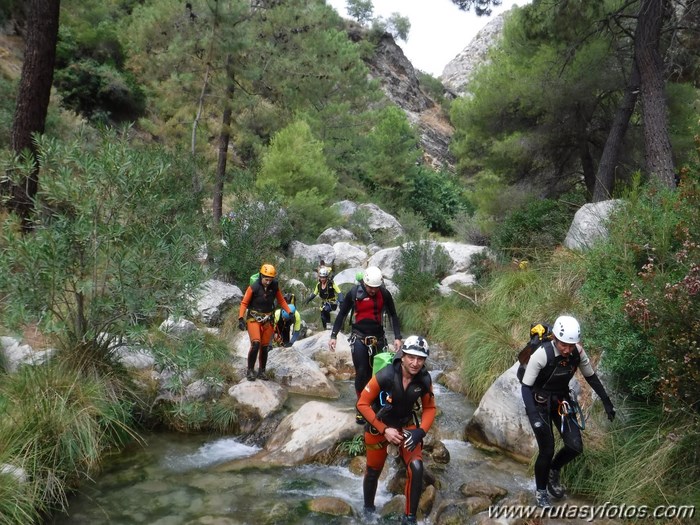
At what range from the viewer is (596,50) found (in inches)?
517

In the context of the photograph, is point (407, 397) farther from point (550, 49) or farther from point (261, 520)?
point (550, 49)

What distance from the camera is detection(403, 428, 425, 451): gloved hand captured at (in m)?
4.66

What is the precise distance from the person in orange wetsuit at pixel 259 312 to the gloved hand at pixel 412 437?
396 centimetres

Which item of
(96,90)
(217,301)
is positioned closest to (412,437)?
(217,301)

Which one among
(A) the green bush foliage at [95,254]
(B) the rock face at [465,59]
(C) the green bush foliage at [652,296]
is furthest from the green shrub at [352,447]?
(B) the rock face at [465,59]

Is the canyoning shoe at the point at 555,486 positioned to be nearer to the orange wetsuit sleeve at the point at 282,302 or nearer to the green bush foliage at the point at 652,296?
the green bush foliage at the point at 652,296

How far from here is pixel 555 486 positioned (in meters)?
5.50

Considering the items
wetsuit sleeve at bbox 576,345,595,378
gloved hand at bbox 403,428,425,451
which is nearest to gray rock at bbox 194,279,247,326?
gloved hand at bbox 403,428,425,451

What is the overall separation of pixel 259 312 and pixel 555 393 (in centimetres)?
465

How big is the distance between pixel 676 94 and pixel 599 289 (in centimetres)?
925

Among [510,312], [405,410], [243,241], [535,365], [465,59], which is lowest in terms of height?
[405,410]

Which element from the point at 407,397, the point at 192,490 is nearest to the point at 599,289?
the point at 407,397

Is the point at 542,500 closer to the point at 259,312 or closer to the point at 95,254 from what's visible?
the point at 259,312

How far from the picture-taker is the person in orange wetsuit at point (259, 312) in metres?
8.12
